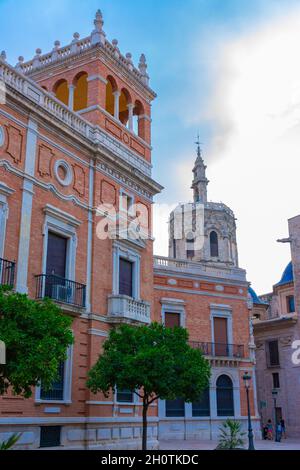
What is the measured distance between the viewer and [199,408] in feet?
94.4

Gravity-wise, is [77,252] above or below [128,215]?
below

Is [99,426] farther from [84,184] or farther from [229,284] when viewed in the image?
[229,284]

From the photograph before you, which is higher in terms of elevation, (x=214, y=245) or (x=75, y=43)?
(x=214, y=245)

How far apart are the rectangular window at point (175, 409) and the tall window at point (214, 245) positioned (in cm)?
2850

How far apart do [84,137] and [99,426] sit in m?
10.5

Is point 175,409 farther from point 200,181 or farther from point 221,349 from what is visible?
point 200,181

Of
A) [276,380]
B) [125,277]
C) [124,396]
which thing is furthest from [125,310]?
[276,380]

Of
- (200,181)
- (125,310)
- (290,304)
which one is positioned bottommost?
(125,310)

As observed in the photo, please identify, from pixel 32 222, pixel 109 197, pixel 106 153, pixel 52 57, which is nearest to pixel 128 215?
pixel 109 197

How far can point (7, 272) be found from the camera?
1662 centimetres

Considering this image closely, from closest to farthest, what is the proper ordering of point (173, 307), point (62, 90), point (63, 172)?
1. point (63, 172)
2. point (62, 90)
3. point (173, 307)

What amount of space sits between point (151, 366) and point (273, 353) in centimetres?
2456

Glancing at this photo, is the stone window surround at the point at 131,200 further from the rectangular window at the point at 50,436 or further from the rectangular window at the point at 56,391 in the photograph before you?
the rectangular window at the point at 50,436

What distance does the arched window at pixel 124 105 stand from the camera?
1009 inches
